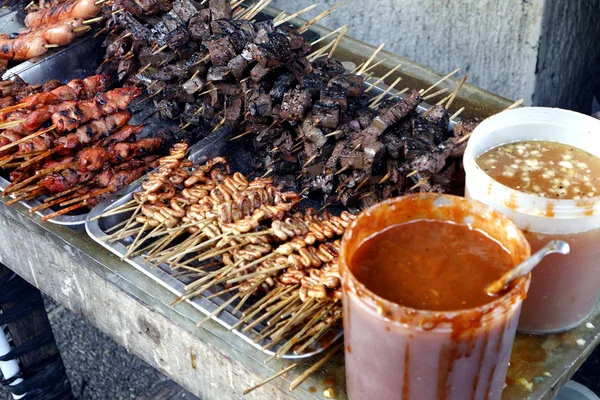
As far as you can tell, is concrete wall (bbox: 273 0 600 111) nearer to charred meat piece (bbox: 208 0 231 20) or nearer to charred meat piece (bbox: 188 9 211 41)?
charred meat piece (bbox: 208 0 231 20)

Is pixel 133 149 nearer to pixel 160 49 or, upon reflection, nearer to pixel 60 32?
pixel 160 49

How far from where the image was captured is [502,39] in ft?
17.6

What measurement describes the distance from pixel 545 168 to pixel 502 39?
295 cm

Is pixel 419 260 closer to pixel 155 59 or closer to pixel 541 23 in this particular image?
pixel 155 59

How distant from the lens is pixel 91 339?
5805 mm

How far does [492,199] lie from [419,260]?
493 millimetres

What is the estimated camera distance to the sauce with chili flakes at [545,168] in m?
2.61

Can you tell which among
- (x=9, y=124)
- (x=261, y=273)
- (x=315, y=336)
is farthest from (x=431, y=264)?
(x=9, y=124)

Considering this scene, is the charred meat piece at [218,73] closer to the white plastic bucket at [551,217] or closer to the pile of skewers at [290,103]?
the pile of skewers at [290,103]

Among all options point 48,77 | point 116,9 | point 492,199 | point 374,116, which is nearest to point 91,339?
point 48,77

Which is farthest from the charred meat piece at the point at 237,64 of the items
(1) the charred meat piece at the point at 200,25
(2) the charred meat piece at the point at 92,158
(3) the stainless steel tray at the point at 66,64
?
(3) the stainless steel tray at the point at 66,64

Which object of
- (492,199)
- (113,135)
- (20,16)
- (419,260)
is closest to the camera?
(419,260)

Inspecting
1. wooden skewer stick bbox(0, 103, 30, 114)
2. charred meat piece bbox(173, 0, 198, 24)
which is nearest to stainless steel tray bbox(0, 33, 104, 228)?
wooden skewer stick bbox(0, 103, 30, 114)

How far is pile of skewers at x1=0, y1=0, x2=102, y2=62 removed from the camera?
4.86m
